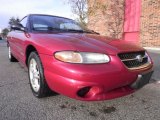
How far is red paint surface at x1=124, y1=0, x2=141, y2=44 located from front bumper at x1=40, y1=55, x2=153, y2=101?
8662mm

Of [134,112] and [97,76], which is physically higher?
[97,76]

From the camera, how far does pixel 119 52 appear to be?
3.06 metres

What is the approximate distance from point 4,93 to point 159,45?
787 cm

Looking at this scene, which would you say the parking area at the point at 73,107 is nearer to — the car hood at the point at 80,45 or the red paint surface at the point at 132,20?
the car hood at the point at 80,45

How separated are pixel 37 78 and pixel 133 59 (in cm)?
145

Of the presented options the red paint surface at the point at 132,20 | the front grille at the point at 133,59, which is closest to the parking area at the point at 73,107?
the front grille at the point at 133,59

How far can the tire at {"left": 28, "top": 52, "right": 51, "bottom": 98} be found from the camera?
3279 millimetres

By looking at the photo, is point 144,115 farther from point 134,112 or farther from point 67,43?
point 67,43

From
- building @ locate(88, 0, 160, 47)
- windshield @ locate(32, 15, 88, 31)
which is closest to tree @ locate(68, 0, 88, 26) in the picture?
building @ locate(88, 0, 160, 47)

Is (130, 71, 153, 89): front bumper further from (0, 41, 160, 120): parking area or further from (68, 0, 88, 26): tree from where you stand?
(68, 0, 88, 26): tree

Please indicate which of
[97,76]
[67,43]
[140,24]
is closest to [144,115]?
[97,76]

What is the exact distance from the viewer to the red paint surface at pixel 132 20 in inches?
446

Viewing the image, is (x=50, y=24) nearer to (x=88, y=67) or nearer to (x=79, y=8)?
(x=88, y=67)

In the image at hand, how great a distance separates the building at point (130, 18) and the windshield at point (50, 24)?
6.46 metres
